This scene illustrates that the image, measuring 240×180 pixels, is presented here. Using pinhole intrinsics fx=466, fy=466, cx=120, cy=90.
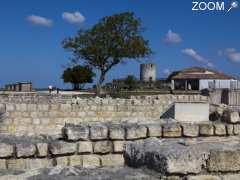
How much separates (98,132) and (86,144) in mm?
272

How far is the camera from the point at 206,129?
8.23m

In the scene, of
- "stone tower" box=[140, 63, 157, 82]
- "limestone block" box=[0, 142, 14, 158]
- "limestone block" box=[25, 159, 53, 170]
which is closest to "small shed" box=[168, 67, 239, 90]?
"stone tower" box=[140, 63, 157, 82]

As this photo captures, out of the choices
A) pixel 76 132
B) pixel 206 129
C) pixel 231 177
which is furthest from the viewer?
pixel 206 129

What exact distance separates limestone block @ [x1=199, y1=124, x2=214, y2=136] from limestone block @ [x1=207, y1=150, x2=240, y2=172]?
11.3 ft

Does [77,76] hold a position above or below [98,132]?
above

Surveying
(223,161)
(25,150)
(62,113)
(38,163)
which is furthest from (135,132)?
(62,113)

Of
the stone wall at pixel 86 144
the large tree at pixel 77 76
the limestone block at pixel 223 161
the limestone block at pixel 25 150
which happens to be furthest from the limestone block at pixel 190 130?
the large tree at pixel 77 76

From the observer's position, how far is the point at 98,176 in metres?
4.47

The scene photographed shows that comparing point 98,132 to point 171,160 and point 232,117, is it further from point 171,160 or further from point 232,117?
point 232,117

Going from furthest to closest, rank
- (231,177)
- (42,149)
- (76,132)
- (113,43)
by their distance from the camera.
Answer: (113,43)
(76,132)
(42,149)
(231,177)

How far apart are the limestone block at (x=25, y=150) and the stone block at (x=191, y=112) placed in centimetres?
628

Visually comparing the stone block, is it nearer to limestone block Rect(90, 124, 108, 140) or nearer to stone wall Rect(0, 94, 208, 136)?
stone wall Rect(0, 94, 208, 136)

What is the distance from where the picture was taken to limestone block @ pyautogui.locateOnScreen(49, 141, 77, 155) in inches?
271

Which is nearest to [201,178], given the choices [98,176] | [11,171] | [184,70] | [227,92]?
[98,176]
